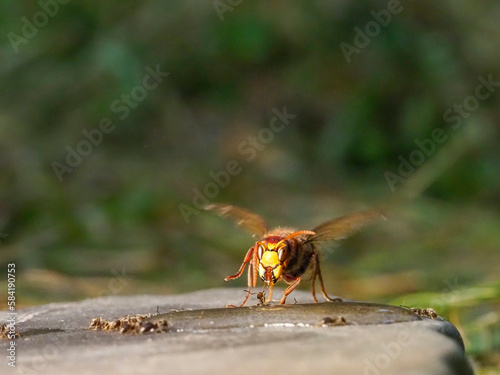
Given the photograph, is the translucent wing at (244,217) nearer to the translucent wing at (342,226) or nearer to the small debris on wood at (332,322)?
the translucent wing at (342,226)

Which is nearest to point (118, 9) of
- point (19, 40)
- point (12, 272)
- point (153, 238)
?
point (19, 40)

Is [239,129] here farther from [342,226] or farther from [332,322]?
[332,322]

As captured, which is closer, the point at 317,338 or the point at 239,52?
the point at 317,338

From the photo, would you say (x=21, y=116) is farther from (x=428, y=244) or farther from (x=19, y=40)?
(x=428, y=244)

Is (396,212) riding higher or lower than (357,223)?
higher

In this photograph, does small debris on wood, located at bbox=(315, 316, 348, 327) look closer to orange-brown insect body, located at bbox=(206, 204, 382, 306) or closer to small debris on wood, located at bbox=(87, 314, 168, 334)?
small debris on wood, located at bbox=(87, 314, 168, 334)

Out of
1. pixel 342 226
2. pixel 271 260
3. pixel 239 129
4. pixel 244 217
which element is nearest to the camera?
pixel 271 260

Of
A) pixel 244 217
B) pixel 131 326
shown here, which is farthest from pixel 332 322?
pixel 244 217
